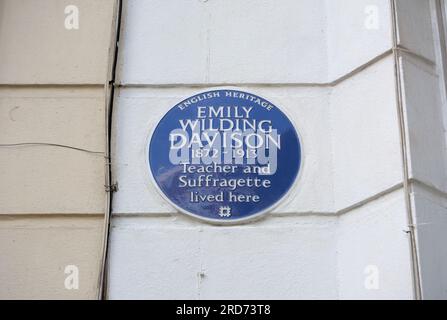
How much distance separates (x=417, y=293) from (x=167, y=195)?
1.43m

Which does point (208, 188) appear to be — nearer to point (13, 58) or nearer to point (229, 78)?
point (229, 78)

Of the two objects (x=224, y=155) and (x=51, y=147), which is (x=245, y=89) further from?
(x=51, y=147)

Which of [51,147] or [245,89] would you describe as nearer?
[51,147]

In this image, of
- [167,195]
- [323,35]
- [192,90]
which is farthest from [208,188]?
[323,35]

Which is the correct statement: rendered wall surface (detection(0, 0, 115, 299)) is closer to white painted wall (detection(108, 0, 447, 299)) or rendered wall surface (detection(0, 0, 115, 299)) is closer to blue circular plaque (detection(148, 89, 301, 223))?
white painted wall (detection(108, 0, 447, 299))

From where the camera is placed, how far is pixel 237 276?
205 inches

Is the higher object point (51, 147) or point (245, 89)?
point (245, 89)

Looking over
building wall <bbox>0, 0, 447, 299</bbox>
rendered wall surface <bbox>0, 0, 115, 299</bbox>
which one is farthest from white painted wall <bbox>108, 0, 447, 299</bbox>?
rendered wall surface <bbox>0, 0, 115, 299</bbox>

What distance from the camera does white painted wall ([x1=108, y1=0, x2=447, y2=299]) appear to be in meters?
5.18

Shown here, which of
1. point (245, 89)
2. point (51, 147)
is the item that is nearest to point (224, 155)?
point (245, 89)

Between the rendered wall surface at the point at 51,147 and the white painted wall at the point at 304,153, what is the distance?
131 mm

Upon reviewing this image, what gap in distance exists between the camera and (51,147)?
5.50 m

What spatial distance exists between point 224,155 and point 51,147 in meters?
0.94
